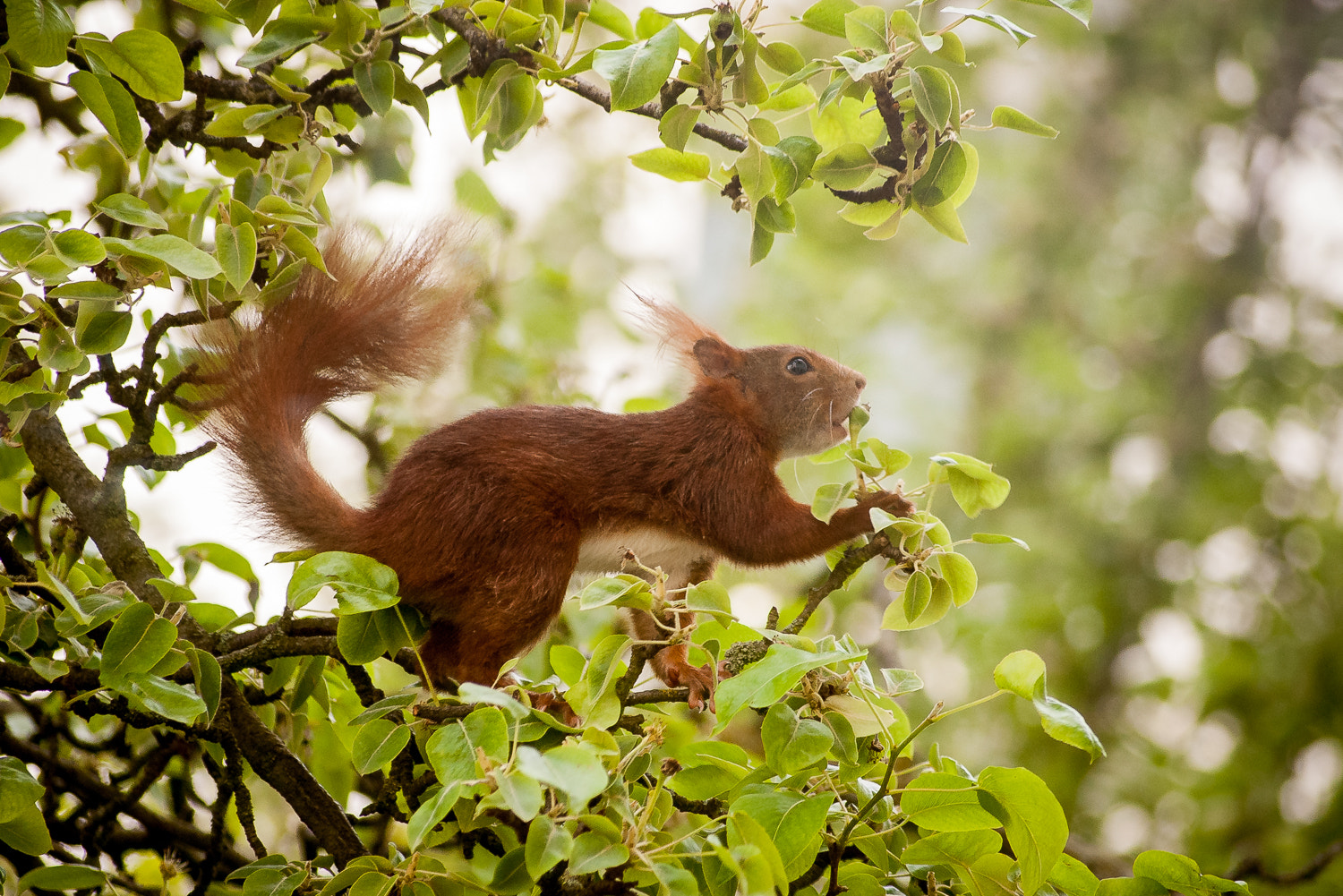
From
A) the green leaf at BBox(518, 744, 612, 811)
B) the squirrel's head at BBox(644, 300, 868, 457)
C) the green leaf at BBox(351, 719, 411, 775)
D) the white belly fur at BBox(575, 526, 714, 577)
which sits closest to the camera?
the green leaf at BBox(518, 744, 612, 811)

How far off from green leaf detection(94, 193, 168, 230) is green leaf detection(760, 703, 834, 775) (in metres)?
0.71

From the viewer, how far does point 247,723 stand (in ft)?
3.25

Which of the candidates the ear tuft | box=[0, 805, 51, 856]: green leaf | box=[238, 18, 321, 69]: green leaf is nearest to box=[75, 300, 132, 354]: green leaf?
box=[238, 18, 321, 69]: green leaf

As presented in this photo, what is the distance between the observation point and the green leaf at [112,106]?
912mm

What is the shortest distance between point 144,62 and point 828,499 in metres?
0.79

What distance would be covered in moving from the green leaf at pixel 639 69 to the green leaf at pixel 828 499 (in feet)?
1.37

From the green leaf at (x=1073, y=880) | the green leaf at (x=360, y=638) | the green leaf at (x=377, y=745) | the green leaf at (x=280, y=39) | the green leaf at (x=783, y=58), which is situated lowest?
the green leaf at (x=1073, y=880)

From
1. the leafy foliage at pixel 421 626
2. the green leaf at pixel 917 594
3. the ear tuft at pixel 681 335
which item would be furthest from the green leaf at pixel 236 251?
the ear tuft at pixel 681 335

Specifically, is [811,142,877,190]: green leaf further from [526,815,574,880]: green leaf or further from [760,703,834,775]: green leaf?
[526,815,574,880]: green leaf

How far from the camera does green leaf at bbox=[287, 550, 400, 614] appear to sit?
2.80ft

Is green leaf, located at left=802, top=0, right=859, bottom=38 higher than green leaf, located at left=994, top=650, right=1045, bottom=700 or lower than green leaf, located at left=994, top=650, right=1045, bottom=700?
higher

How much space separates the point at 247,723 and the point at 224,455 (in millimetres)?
335

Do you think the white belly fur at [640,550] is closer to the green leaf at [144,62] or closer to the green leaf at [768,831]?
the green leaf at [768,831]

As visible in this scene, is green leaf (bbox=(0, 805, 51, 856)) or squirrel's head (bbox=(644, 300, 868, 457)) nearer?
green leaf (bbox=(0, 805, 51, 856))
